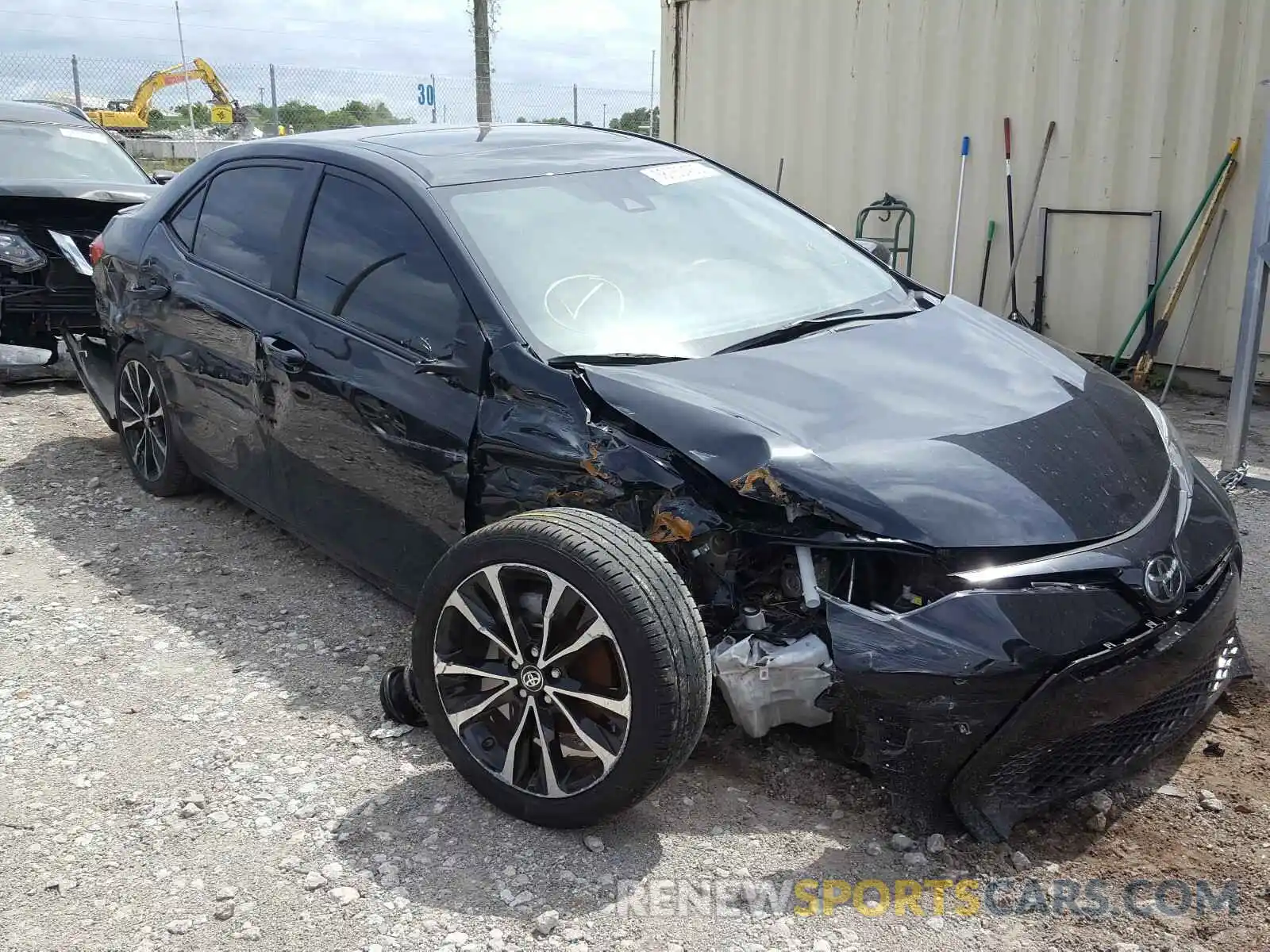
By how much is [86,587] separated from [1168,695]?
3.65 meters

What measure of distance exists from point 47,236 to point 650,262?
5.11 metres

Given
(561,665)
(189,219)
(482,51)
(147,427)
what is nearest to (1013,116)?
(189,219)

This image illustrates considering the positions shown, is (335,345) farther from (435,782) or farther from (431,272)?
(435,782)

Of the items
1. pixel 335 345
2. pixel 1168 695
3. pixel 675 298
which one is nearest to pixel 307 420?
pixel 335 345

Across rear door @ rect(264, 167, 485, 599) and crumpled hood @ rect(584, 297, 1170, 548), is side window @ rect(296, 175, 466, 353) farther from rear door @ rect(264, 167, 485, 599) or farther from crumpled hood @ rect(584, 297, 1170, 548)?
crumpled hood @ rect(584, 297, 1170, 548)

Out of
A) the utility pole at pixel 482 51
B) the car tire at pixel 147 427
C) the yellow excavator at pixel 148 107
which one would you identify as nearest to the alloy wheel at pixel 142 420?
the car tire at pixel 147 427

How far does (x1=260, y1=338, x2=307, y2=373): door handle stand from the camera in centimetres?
376

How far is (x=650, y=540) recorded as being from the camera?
2.87m

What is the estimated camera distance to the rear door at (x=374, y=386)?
329 cm

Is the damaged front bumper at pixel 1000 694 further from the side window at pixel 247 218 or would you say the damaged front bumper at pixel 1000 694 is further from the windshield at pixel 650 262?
the side window at pixel 247 218

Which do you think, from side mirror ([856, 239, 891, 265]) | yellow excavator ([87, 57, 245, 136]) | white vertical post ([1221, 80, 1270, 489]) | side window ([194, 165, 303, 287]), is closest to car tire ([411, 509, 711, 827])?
side window ([194, 165, 303, 287])

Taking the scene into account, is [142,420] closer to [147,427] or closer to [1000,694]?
[147,427]

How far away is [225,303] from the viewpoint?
4203mm

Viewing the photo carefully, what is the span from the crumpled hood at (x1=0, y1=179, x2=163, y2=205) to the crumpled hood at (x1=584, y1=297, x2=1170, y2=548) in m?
5.49
